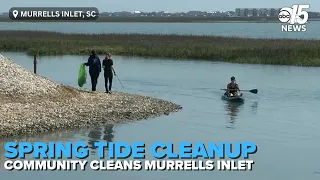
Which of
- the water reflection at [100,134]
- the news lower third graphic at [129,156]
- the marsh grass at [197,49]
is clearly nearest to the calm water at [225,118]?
the water reflection at [100,134]

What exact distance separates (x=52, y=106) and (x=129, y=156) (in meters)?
4.96

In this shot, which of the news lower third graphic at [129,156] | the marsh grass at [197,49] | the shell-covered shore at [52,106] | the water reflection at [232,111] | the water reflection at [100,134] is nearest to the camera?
the news lower third graphic at [129,156]

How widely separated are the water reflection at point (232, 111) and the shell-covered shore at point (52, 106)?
183 cm

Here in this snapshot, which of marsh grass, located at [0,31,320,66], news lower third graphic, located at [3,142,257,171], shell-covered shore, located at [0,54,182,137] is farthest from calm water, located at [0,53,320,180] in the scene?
marsh grass, located at [0,31,320,66]

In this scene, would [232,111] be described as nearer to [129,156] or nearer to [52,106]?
[52,106]

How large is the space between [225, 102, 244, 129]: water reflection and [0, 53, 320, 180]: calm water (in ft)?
0.12

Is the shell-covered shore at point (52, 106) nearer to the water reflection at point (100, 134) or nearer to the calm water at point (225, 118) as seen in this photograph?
the water reflection at point (100, 134)

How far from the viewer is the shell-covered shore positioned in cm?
1694

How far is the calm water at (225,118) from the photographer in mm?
13719

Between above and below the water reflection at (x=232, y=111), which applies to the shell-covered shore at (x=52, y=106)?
above

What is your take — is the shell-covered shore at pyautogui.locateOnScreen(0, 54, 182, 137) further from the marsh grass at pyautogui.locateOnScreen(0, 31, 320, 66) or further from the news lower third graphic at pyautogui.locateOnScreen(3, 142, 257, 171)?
the marsh grass at pyautogui.locateOnScreen(0, 31, 320, 66)

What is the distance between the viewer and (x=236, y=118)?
20500mm

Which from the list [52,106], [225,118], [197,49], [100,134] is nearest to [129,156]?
[100,134]

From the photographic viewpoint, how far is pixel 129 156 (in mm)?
14570
